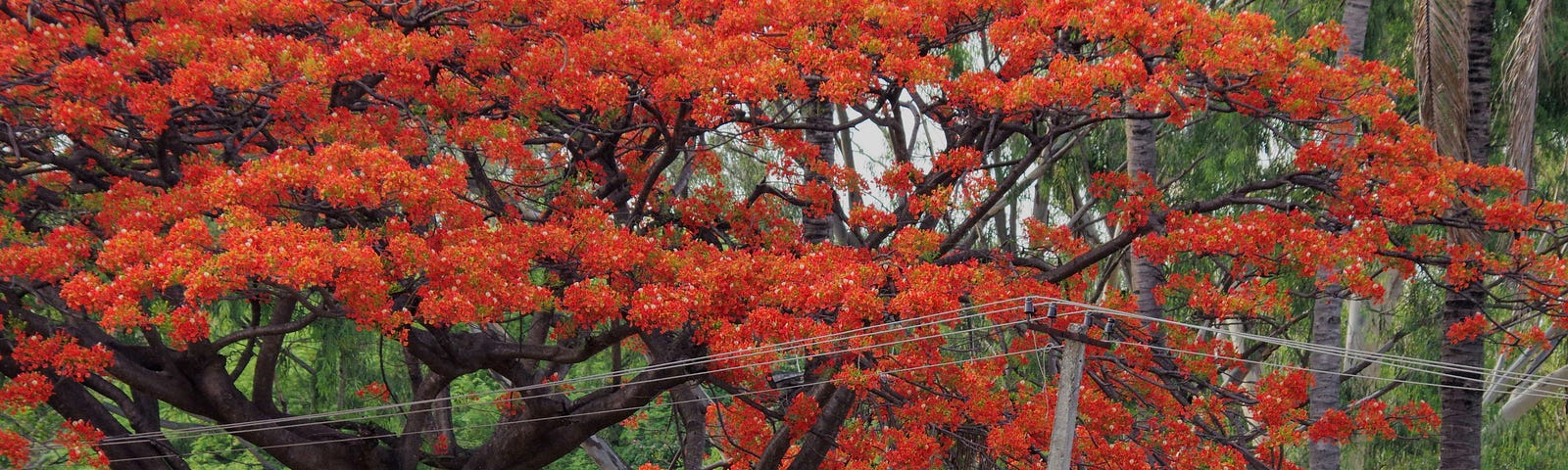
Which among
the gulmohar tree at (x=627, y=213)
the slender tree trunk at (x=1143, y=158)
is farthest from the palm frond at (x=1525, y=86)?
the slender tree trunk at (x=1143, y=158)

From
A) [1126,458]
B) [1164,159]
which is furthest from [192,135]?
[1164,159]

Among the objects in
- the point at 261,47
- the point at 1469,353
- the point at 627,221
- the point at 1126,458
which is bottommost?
the point at 1126,458

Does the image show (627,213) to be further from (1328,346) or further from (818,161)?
(1328,346)

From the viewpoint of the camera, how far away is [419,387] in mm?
9266

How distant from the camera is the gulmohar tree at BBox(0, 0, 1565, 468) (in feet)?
22.6

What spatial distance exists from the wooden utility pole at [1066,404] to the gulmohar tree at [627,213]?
39 cm

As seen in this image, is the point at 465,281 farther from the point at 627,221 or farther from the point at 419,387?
the point at 419,387

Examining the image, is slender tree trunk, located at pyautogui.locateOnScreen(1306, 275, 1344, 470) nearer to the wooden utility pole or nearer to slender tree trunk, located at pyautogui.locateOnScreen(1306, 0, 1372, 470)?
slender tree trunk, located at pyautogui.locateOnScreen(1306, 0, 1372, 470)

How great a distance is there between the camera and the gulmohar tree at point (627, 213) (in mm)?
6898

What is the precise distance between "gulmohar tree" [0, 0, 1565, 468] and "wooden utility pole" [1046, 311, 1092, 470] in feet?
1.28

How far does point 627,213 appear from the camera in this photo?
9102mm

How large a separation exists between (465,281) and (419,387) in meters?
2.71

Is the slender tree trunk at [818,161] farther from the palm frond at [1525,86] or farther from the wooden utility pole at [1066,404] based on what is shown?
the palm frond at [1525,86]

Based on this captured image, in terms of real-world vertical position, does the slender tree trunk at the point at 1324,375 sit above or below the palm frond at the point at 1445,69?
below
